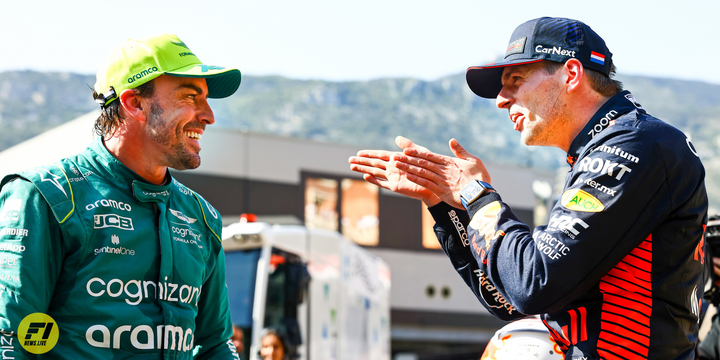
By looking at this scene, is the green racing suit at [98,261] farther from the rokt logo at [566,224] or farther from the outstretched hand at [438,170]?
the rokt logo at [566,224]

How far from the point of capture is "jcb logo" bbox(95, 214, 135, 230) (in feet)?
8.16

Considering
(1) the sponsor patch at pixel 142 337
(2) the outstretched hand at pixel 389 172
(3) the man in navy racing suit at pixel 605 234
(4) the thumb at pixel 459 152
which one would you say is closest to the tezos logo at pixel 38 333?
(1) the sponsor patch at pixel 142 337

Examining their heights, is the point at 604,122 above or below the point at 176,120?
below

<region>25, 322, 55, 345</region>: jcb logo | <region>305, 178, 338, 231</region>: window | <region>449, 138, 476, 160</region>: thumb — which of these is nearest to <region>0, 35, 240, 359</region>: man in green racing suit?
<region>25, 322, 55, 345</region>: jcb logo

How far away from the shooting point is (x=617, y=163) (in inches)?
87.7

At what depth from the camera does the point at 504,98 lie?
284cm

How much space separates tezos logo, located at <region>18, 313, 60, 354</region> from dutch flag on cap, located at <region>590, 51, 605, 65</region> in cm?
221

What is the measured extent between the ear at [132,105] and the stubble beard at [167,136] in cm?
4

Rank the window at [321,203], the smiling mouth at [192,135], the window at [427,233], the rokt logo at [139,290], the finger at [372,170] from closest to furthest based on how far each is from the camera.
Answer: the rokt logo at [139,290] → the finger at [372,170] → the smiling mouth at [192,135] → the window at [321,203] → the window at [427,233]

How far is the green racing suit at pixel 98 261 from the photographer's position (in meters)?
2.28

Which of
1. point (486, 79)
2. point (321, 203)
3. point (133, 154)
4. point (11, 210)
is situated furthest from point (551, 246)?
point (321, 203)

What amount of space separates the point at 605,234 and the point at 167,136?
1.78m

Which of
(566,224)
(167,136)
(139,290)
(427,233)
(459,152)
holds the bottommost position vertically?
(139,290)

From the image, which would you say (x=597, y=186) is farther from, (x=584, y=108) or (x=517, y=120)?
(x=517, y=120)
